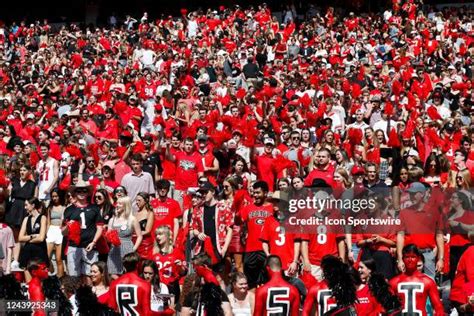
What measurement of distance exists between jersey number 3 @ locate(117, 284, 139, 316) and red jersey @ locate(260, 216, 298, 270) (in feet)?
7.22

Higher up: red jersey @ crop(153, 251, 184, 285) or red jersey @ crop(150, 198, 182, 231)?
red jersey @ crop(150, 198, 182, 231)

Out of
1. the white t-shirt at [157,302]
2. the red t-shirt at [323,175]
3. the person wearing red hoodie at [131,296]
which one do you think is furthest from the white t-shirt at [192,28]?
the person wearing red hoodie at [131,296]

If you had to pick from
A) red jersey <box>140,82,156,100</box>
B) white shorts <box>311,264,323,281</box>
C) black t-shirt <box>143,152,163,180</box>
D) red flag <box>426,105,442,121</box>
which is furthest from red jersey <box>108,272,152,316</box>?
red jersey <box>140,82,156,100</box>

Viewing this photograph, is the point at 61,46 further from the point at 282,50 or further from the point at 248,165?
the point at 248,165

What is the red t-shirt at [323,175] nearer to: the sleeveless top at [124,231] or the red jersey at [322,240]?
the red jersey at [322,240]

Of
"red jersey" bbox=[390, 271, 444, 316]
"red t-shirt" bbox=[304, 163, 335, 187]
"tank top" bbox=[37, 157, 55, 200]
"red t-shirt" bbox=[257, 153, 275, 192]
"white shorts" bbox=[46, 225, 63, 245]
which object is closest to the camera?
"red jersey" bbox=[390, 271, 444, 316]

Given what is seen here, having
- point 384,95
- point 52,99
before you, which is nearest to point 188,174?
point 384,95

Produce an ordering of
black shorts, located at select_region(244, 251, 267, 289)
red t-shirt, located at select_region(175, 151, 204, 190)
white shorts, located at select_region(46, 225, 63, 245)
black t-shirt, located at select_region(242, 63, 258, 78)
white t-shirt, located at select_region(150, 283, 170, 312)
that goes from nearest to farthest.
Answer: white t-shirt, located at select_region(150, 283, 170, 312)
black shorts, located at select_region(244, 251, 267, 289)
white shorts, located at select_region(46, 225, 63, 245)
red t-shirt, located at select_region(175, 151, 204, 190)
black t-shirt, located at select_region(242, 63, 258, 78)

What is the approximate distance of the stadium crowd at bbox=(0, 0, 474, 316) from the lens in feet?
34.2

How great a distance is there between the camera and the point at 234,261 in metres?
13.0

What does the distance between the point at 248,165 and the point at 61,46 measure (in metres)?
15.4

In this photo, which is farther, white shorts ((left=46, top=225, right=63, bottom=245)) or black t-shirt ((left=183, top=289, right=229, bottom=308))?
white shorts ((left=46, top=225, right=63, bottom=245))

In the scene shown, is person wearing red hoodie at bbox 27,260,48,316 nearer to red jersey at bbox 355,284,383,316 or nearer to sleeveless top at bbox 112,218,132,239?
sleeveless top at bbox 112,218,132,239

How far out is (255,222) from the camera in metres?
12.5
